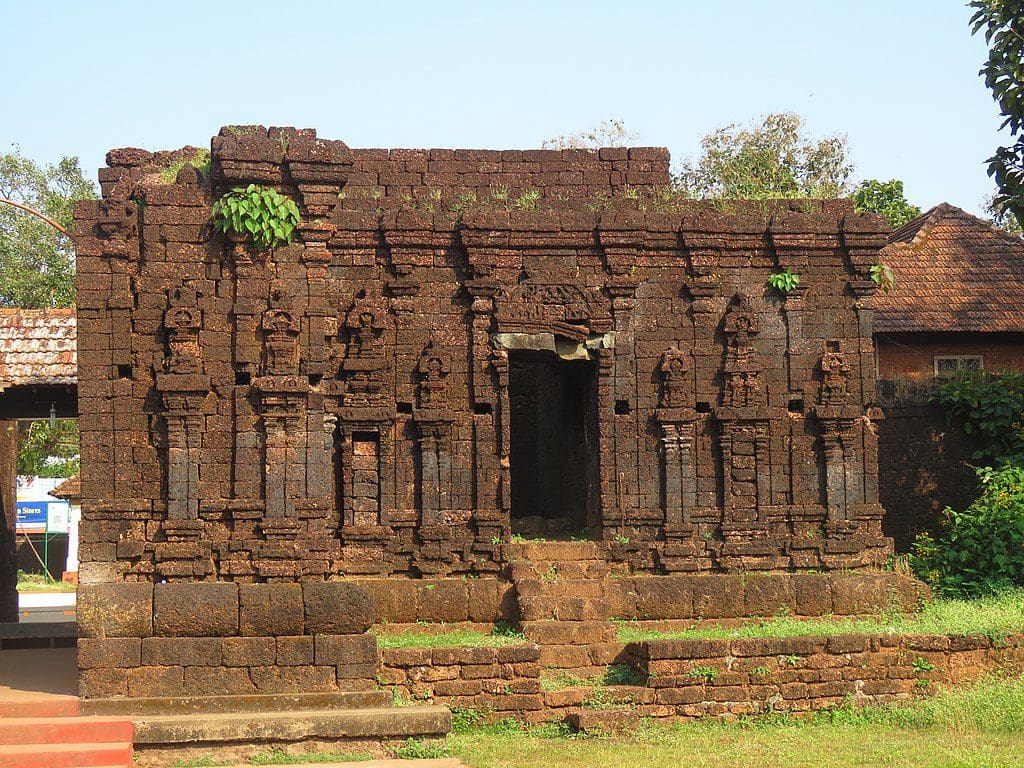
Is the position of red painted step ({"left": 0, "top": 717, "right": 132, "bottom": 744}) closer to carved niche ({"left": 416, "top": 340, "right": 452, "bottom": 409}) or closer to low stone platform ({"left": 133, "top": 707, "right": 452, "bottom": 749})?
low stone platform ({"left": 133, "top": 707, "right": 452, "bottom": 749})

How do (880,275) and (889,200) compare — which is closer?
(880,275)

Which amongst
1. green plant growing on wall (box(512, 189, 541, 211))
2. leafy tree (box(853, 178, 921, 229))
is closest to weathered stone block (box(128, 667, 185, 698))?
green plant growing on wall (box(512, 189, 541, 211))

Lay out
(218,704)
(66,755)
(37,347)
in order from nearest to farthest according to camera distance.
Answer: (66,755), (218,704), (37,347)

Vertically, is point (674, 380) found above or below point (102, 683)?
above

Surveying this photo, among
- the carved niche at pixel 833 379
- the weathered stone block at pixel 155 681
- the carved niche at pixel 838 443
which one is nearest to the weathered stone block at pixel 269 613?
the weathered stone block at pixel 155 681

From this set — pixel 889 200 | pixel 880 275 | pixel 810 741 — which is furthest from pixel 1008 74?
pixel 889 200

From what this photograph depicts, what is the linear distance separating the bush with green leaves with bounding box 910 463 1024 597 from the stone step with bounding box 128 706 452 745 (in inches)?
319

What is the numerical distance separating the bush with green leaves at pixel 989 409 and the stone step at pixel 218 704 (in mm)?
10487

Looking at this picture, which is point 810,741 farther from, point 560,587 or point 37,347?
point 37,347

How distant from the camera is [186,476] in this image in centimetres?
1335

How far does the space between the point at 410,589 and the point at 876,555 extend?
5.16 m

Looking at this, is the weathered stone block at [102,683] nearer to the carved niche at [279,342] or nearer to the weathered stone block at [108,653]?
the weathered stone block at [108,653]

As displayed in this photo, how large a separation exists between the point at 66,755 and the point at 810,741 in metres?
6.02

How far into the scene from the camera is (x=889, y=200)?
30.5 m
